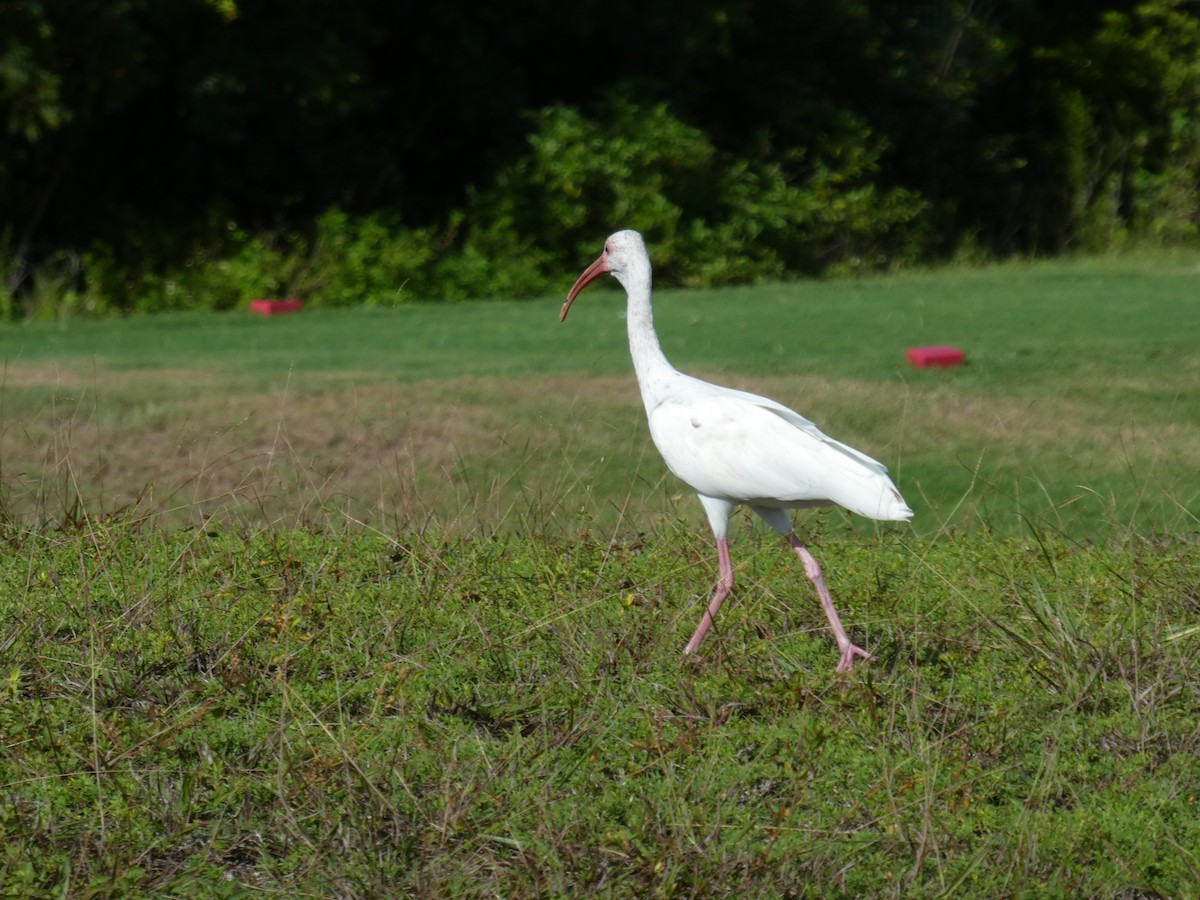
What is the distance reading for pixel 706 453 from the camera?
5.47 meters

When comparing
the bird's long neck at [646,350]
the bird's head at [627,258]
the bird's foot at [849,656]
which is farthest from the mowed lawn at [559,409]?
the bird's foot at [849,656]

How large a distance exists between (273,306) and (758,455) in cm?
1377

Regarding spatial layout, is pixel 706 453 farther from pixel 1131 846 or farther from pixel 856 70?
pixel 856 70

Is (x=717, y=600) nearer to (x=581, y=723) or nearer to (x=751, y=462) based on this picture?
(x=751, y=462)

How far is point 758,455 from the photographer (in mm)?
5359

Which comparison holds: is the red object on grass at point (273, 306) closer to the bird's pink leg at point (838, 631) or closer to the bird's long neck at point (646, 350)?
the bird's long neck at point (646, 350)

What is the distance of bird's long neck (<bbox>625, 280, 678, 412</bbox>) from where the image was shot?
5855 millimetres

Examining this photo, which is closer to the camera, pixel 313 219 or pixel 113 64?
pixel 113 64

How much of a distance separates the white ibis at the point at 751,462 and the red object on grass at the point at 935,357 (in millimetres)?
6433

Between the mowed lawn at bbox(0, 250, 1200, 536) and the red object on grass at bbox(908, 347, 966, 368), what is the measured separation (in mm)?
101

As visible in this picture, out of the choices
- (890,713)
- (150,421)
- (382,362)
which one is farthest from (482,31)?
(890,713)

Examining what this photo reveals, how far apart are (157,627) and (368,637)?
2.22ft

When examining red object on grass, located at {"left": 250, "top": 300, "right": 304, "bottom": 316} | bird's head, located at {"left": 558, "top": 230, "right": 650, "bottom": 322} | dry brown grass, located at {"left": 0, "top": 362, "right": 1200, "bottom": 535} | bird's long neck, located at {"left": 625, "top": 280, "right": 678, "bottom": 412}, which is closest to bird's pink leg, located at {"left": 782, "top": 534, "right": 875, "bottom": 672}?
bird's long neck, located at {"left": 625, "top": 280, "right": 678, "bottom": 412}

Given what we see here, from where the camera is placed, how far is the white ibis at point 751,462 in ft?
16.9
